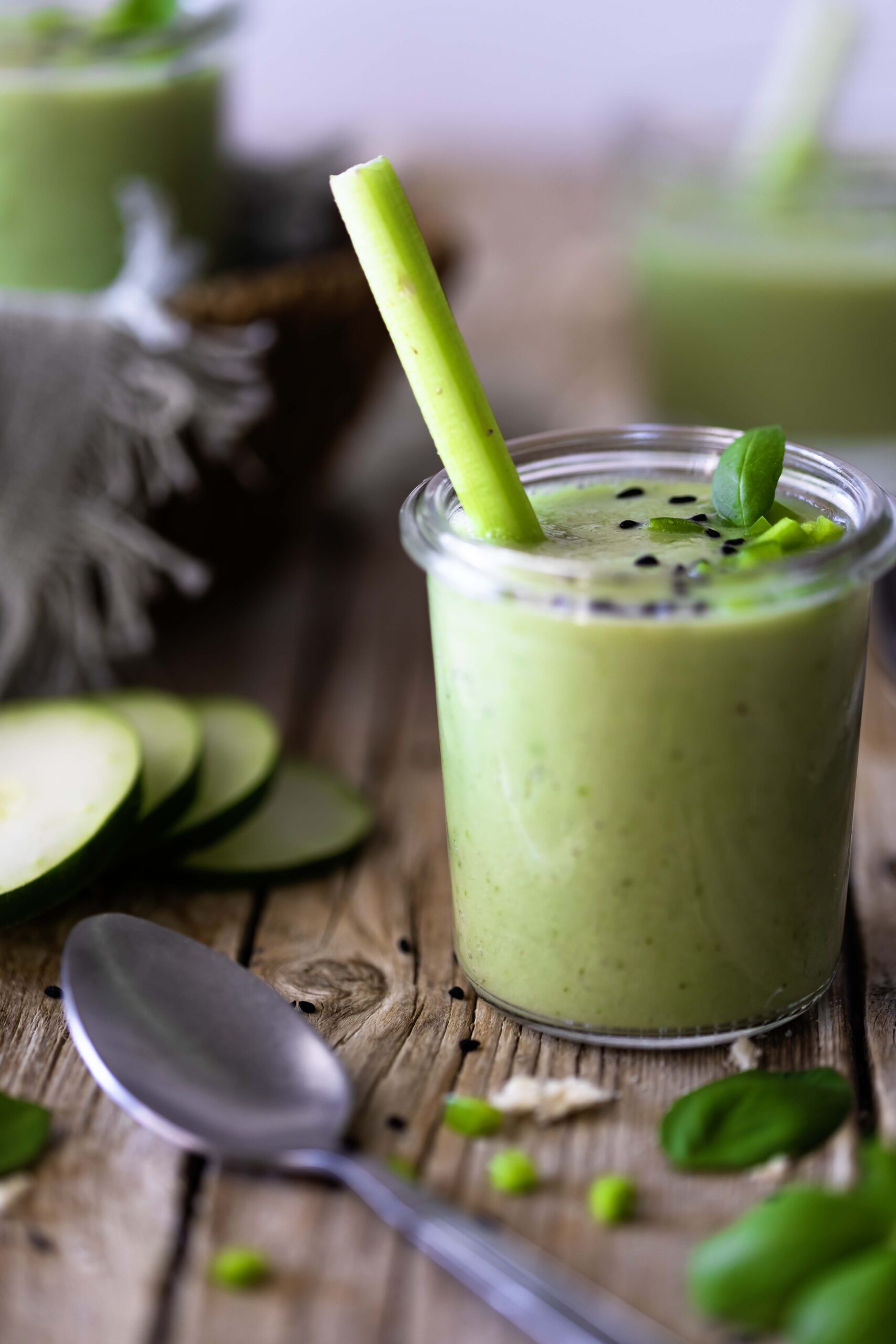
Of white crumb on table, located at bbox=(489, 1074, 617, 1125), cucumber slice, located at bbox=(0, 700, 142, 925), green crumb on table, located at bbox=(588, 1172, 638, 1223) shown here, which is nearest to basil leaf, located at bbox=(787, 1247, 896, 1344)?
green crumb on table, located at bbox=(588, 1172, 638, 1223)

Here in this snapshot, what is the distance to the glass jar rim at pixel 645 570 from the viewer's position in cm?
121

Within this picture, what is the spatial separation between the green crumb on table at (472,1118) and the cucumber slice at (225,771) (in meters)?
0.54

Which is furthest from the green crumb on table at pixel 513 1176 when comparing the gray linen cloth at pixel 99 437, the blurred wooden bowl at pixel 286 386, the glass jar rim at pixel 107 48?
the glass jar rim at pixel 107 48

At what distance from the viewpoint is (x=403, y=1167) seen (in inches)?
47.8

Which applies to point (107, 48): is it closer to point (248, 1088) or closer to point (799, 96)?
point (799, 96)

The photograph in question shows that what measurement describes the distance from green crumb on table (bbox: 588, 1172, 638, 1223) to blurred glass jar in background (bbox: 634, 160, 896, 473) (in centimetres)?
190

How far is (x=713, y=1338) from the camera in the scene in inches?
41.1

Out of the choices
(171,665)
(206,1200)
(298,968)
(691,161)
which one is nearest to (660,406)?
(691,161)

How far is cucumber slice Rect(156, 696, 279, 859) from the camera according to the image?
170 centimetres

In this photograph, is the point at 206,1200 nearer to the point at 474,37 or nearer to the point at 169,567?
the point at 169,567

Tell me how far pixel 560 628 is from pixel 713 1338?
0.56m

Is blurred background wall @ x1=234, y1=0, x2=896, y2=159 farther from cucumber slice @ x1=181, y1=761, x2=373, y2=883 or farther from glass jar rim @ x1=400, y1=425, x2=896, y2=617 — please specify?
glass jar rim @ x1=400, y1=425, x2=896, y2=617

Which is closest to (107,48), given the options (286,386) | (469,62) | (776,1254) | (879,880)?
(286,386)

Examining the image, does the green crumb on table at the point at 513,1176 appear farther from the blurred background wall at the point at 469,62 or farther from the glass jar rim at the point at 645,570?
the blurred background wall at the point at 469,62
